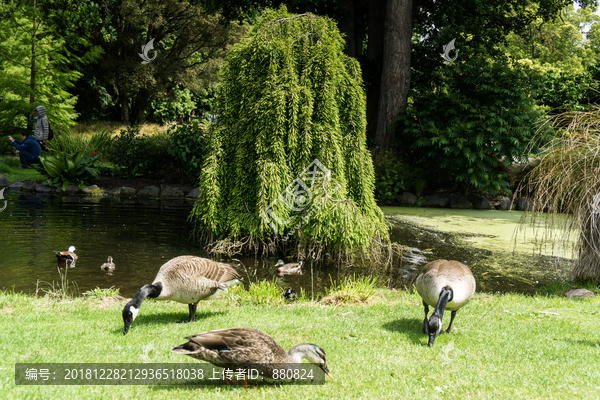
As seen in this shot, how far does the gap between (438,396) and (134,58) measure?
2977cm

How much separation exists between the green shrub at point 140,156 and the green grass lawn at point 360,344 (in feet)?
44.2

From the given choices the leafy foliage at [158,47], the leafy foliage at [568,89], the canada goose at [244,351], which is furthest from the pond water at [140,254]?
the leafy foliage at [158,47]

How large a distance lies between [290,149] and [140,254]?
3559mm

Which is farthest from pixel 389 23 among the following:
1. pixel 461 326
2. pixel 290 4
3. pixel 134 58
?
pixel 134 58

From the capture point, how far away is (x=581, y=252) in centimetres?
768

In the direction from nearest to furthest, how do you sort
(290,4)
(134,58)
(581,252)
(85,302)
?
(85,302) → (581,252) → (290,4) → (134,58)

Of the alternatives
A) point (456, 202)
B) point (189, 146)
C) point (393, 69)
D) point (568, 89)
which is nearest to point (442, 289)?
point (456, 202)

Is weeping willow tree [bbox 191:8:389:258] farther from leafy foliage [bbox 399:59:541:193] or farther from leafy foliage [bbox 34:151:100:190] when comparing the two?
leafy foliage [bbox 34:151:100:190]

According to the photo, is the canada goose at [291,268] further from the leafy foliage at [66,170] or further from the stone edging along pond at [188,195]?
the leafy foliage at [66,170]

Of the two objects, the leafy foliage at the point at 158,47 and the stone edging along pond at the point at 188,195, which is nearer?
the stone edging along pond at the point at 188,195

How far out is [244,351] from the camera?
322cm

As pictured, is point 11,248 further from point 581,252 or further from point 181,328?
point 581,252

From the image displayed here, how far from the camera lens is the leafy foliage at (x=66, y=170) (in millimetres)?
16188

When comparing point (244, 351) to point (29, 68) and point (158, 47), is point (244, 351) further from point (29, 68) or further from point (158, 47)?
point (158, 47)
